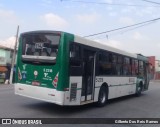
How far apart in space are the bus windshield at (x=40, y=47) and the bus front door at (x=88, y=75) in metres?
1.66

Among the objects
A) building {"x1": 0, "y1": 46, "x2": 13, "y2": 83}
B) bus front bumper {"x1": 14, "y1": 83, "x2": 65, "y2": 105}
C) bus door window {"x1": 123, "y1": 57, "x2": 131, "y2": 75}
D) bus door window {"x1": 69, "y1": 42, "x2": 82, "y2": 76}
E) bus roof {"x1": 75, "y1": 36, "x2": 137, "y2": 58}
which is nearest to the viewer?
bus front bumper {"x1": 14, "y1": 83, "x2": 65, "y2": 105}

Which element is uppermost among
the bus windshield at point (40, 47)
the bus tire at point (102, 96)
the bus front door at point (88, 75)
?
the bus windshield at point (40, 47)

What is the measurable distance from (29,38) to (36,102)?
343 cm

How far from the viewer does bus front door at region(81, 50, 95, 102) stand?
37.4 ft

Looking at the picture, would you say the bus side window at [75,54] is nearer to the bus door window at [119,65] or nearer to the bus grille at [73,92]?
the bus grille at [73,92]

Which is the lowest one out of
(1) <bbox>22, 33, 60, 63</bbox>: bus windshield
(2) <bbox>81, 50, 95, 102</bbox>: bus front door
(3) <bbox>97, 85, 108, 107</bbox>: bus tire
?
(3) <bbox>97, 85, 108, 107</bbox>: bus tire

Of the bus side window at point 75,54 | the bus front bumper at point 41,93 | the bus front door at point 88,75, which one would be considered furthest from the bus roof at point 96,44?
the bus front bumper at point 41,93

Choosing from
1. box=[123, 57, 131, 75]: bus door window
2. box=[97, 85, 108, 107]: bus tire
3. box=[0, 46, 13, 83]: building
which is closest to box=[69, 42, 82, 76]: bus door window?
box=[97, 85, 108, 107]: bus tire

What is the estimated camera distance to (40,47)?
10742mm

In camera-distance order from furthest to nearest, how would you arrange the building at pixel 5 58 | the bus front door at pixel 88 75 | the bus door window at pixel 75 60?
the building at pixel 5 58 → the bus front door at pixel 88 75 → the bus door window at pixel 75 60

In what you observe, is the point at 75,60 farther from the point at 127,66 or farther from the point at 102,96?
the point at 127,66

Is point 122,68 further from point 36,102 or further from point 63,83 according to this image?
point 63,83

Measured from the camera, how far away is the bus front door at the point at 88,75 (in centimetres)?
1141

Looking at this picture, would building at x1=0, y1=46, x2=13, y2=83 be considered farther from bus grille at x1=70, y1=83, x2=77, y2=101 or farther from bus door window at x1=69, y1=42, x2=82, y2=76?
bus grille at x1=70, y1=83, x2=77, y2=101
